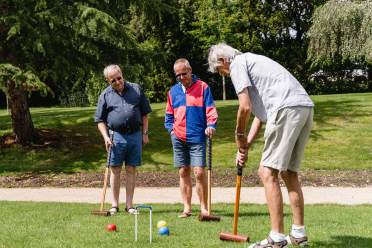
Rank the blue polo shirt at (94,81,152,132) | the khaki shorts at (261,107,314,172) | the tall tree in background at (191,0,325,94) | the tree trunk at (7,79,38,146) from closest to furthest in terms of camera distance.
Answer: the khaki shorts at (261,107,314,172), the blue polo shirt at (94,81,152,132), the tree trunk at (7,79,38,146), the tall tree in background at (191,0,325,94)

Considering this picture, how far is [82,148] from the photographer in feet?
47.7

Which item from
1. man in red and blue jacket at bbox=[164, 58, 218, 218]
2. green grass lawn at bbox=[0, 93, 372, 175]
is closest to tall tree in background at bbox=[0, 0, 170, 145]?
green grass lawn at bbox=[0, 93, 372, 175]

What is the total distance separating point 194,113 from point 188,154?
1.69 ft

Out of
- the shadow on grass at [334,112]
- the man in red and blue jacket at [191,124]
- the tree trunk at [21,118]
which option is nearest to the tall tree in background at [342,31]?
the shadow on grass at [334,112]

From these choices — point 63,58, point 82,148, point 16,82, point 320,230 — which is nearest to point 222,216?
point 320,230

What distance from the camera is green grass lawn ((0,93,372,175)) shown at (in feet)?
41.9

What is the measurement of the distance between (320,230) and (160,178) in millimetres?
5661

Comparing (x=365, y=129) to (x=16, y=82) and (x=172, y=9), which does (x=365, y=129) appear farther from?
(x=16, y=82)

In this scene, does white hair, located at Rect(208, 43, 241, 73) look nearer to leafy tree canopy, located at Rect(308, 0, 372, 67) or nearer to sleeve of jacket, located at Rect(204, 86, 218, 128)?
sleeve of jacket, located at Rect(204, 86, 218, 128)

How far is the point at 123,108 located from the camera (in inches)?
301

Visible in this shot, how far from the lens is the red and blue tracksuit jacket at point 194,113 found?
23.3 feet

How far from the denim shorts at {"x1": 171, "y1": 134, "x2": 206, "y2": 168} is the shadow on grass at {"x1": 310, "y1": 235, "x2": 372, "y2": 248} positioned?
1945 mm

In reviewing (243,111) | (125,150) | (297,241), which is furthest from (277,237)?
(125,150)

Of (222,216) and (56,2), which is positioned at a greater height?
(56,2)
